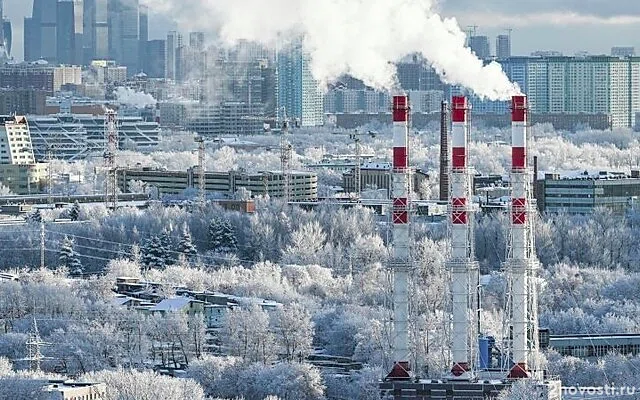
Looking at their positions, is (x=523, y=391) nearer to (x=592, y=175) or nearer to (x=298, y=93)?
(x=592, y=175)

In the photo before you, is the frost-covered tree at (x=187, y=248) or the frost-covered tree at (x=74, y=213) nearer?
the frost-covered tree at (x=187, y=248)

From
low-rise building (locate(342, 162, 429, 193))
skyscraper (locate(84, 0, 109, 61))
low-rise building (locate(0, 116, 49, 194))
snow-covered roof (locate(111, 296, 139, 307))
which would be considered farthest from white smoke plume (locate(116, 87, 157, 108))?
snow-covered roof (locate(111, 296, 139, 307))

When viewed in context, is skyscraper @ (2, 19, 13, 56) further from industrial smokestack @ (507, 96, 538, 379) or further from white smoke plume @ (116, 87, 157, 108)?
industrial smokestack @ (507, 96, 538, 379)

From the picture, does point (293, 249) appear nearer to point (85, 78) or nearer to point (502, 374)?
point (502, 374)

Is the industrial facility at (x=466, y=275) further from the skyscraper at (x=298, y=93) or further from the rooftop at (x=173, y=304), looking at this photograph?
the skyscraper at (x=298, y=93)

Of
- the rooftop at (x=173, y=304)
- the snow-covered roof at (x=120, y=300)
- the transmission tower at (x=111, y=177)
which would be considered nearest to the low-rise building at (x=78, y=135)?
the transmission tower at (x=111, y=177)

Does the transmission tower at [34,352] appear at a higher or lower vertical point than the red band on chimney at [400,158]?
lower
